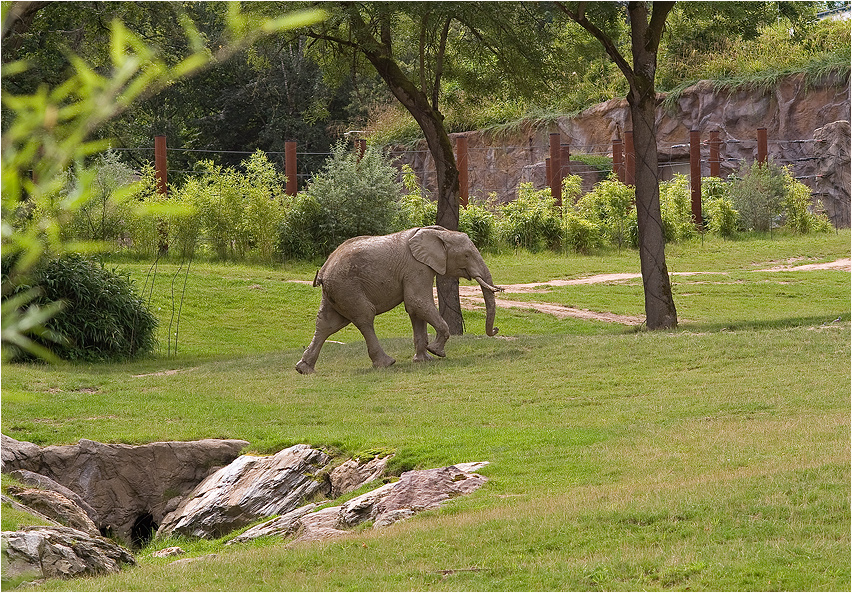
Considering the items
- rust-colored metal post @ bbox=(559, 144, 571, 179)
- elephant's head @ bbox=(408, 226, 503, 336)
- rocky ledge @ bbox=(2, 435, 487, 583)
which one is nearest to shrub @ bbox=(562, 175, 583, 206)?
rust-colored metal post @ bbox=(559, 144, 571, 179)

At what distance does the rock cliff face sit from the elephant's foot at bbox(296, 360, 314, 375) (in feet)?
77.9

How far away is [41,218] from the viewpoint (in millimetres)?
2025

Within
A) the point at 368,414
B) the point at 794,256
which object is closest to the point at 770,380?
the point at 368,414

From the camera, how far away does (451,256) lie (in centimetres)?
1495

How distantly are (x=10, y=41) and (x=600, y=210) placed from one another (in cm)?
1925

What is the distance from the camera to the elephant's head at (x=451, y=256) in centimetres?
1466

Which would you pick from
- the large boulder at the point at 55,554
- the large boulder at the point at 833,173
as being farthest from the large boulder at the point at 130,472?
Answer: the large boulder at the point at 833,173

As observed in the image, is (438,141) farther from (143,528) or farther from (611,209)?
(611,209)

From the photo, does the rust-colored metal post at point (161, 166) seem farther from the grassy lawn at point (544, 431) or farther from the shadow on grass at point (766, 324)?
the shadow on grass at point (766, 324)

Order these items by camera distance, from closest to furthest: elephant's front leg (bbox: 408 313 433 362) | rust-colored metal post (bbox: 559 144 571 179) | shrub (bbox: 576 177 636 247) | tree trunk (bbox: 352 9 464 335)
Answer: elephant's front leg (bbox: 408 313 433 362) → tree trunk (bbox: 352 9 464 335) → shrub (bbox: 576 177 636 247) → rust-colored metal post (bbox: 559 144 571 179)

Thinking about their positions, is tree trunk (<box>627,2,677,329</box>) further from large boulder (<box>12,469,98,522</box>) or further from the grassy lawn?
large boulder (<box>12,469,98,522</box>)

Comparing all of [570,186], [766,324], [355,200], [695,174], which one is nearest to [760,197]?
→ [695,174]

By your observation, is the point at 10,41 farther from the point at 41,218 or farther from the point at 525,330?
the point at 41,218

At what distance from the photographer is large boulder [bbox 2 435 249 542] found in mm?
10578
